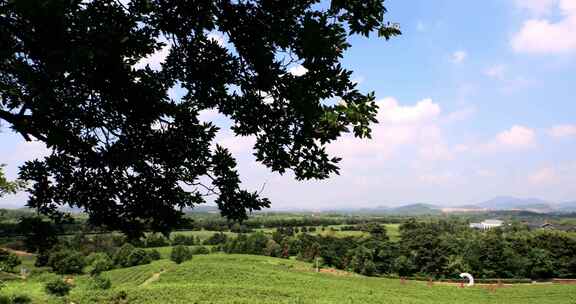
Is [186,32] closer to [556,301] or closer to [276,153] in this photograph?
[276,153]

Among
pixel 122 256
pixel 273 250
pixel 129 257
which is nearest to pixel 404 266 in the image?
pixel 273 250

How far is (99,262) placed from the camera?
74.3m

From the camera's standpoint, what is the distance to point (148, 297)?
3956cm

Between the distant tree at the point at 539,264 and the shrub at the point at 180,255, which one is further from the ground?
the shrub at the point at 180,255

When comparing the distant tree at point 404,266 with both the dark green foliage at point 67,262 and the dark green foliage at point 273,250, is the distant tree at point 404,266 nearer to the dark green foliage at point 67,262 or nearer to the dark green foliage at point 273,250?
the dark green foliage at point 273,250

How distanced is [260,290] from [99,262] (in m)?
42.8

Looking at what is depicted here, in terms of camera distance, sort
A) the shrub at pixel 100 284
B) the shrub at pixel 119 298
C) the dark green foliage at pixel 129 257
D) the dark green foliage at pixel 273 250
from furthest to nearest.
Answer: the dark green foliage at pixel 273 250 < the dark green foliage at pixel 129 257 < the shrub at pixel 100 284 < the shrub at pixel 119 298

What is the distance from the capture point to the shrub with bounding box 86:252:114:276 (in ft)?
237

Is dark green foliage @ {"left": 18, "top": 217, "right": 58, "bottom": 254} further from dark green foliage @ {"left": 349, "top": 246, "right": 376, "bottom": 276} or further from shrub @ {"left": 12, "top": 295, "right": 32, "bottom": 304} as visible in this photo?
dark green foliage @ {"left": 349, "top": 246, "right": 376, "bottom": 276}

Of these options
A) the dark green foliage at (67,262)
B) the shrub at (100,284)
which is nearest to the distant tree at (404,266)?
the shrub at (100,284)

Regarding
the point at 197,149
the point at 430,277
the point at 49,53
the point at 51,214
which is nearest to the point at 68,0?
the point at 49,53

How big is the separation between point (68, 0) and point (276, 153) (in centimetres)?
254

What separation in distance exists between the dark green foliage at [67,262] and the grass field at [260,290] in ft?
16.8

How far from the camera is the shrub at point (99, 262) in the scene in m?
72.3
